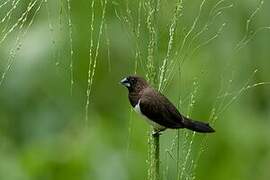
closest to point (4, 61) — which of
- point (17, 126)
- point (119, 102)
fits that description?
point (17, 126)

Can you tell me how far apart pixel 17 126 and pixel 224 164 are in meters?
0.91

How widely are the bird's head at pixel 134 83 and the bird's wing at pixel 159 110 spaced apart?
0.19ft

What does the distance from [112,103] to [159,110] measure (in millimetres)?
2144

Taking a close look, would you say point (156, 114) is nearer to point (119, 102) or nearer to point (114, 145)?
point (114, 145)

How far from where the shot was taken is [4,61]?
3916 mm

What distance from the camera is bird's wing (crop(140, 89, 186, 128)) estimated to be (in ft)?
6.34

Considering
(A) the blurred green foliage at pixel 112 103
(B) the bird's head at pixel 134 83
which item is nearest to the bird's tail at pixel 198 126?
(B) the bird's head at pixel 134 83

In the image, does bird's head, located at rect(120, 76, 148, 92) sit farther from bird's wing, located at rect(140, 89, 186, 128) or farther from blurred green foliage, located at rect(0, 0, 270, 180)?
blurred green foliage, located at rect(0, 0, 270, 180)

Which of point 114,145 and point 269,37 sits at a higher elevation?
point 269,37

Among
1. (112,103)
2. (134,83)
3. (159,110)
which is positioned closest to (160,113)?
(159,110)

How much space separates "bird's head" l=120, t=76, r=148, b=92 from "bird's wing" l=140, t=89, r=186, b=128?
57 mm

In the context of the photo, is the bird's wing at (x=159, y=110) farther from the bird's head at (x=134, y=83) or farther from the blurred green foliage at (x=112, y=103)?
the blurred green foliage at (x=112, y=103)

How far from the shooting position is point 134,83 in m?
2.04

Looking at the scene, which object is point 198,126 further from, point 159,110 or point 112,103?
point 112,103
